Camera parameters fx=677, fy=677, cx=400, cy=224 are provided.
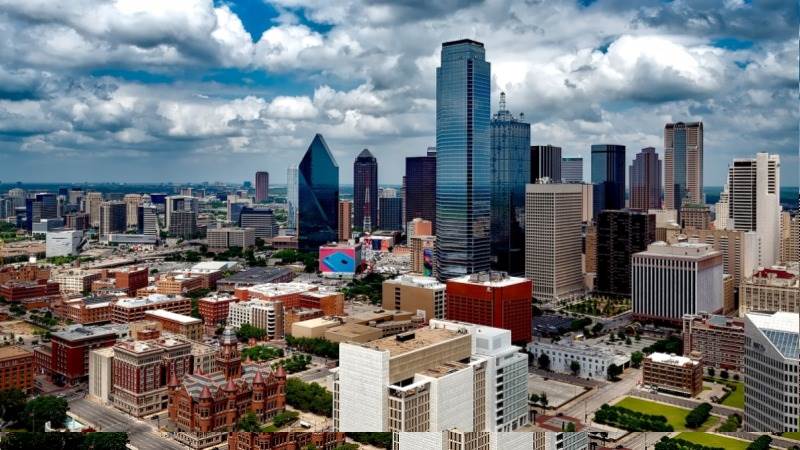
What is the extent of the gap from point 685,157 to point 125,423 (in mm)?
27540

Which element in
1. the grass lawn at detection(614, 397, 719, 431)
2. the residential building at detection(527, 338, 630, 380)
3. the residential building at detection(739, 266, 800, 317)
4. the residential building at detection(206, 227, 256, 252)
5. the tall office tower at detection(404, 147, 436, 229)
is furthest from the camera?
the tall office tower at detection(404, 147, 436, 229)

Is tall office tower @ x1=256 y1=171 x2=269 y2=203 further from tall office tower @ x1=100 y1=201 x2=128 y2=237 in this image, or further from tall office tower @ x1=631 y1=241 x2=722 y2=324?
tall office tower @ x1=631 y1=241 x2=722 y2=324

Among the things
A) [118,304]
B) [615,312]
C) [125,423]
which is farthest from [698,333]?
[118,304]

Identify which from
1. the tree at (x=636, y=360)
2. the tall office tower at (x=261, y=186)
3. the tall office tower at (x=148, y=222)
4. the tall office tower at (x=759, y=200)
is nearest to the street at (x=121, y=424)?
the tree at (x=636, y=360)

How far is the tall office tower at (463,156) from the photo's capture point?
16797 mm

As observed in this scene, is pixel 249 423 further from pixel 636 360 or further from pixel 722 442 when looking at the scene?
pixel 636 360

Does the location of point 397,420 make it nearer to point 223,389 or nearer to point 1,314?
point 223,389

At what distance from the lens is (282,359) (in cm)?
1130

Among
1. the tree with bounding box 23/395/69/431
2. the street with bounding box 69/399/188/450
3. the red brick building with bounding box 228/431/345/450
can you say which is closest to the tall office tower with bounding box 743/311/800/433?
the red brick building with bounding box 228/431/345/450

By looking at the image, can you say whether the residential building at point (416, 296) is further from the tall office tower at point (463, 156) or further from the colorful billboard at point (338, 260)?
the colorful billboard at point (338, 260)

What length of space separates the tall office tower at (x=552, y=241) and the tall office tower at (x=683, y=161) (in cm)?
1338

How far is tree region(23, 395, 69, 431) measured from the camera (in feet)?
24.6

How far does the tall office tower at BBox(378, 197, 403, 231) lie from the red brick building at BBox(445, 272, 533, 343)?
23.0m

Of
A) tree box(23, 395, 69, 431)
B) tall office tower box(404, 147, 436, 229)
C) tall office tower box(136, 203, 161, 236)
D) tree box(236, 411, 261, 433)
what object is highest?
tall office tower box(404, 147, 436, 229)
